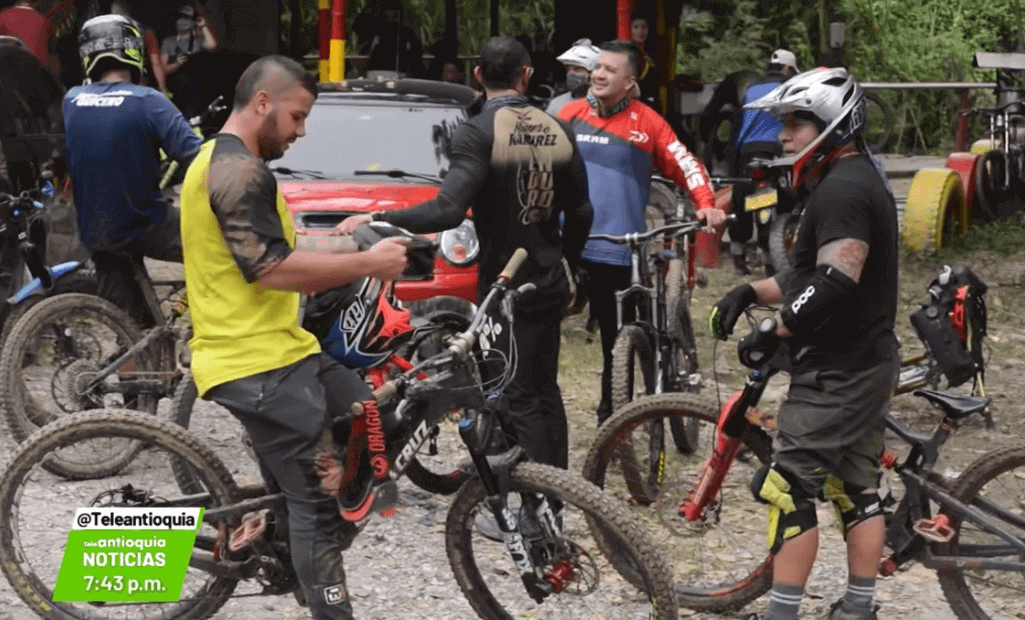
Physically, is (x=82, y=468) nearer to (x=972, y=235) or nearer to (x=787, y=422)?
(x=787, y=422)

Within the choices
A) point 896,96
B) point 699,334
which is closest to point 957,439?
point 699,334

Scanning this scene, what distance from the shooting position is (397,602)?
18.6ft

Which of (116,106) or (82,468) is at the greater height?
(116,106)

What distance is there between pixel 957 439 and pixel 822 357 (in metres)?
3.74

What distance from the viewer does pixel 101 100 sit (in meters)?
6.88

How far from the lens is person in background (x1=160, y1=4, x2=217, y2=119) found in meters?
17.1

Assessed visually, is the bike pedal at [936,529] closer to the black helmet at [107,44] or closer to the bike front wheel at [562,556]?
the bike front wheel at [562,556]

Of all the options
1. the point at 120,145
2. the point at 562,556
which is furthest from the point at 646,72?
the point at 562,556

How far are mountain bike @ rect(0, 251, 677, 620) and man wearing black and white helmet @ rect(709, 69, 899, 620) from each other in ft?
1.58

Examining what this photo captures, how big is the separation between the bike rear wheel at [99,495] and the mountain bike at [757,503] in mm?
1389

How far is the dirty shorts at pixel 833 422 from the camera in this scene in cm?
469

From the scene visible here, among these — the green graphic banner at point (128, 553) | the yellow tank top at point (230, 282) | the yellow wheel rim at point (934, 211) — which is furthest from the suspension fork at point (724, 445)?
the yellow wheel rim at point (934, 211)

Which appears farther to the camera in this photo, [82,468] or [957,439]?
[957,439]

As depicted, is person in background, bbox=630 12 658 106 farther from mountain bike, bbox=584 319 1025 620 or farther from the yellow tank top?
the yellow tank top
